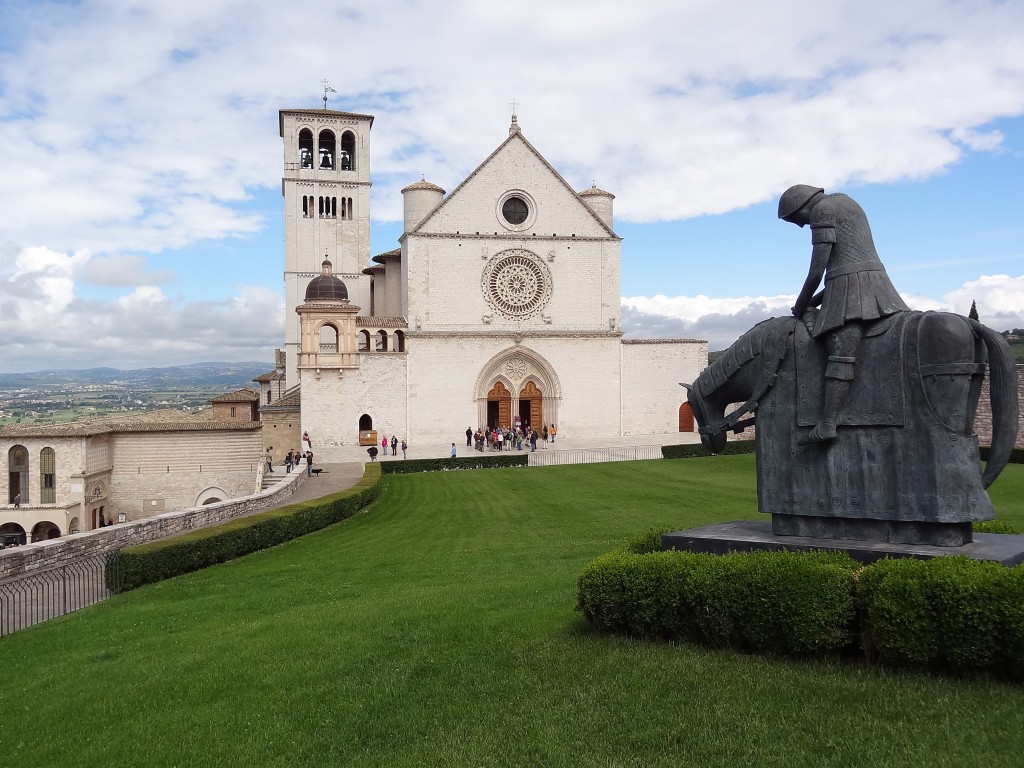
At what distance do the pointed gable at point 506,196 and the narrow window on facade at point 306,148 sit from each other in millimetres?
15228

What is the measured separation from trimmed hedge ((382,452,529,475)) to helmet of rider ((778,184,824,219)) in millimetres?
25035

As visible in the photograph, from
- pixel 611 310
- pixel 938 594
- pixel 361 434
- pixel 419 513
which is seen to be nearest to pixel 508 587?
pixel 938 594

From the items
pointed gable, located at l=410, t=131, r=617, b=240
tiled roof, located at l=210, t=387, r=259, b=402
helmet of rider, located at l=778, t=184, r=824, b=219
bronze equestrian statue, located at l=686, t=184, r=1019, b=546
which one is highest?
pointed gable, located at l=410, t=131, r=617, b=240

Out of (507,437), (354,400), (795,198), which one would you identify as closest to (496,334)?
(507,437)

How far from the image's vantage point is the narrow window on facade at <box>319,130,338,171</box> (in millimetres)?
51812

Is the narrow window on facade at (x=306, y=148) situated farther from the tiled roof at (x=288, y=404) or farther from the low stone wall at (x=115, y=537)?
the low stone wall at (x=115, y=537)

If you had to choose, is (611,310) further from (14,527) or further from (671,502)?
(14,527)

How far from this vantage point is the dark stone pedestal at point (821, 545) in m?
6.73

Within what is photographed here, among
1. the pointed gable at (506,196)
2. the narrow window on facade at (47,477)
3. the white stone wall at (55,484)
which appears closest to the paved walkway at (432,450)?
the white stone wall at (55,484)

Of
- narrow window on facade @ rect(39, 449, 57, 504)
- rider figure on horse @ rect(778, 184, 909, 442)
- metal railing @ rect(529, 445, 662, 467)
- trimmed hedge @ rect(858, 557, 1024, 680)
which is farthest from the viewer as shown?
narrow window on facade @ rect(39, 449, 57, 504)

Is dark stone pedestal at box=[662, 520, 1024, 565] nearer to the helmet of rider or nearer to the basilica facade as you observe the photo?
the helmet of rider

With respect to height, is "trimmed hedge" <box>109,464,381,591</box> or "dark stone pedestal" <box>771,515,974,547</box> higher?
"dark stone pedestal" <box>771,515,974,547</box>

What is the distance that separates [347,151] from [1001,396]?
1992 inches

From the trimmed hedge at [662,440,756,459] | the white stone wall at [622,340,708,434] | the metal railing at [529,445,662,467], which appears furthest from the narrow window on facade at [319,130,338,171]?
the trimmed hedge at [662,440,756,459]
